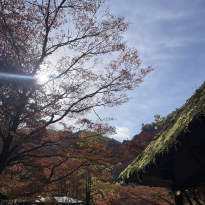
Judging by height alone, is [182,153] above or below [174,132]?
below

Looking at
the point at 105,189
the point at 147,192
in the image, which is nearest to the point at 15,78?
the point at 147,192

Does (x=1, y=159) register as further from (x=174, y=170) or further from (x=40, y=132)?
(x=174, y=170)

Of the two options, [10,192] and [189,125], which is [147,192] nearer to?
[10,192]

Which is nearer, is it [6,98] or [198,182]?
[198,182]

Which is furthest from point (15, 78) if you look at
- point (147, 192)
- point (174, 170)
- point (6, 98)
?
point (147, 192)

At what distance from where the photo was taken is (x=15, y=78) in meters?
5.78

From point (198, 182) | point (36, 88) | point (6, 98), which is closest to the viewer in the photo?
point (198, 182)

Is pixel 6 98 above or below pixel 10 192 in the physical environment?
above

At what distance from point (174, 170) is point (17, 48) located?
6.80 metres

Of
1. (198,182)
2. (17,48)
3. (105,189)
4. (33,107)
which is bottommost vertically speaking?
(105,189)

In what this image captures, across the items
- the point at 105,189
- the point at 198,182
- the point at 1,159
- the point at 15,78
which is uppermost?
the point at 15,78

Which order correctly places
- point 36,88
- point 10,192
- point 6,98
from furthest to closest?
point 36,88 → point 6,98 → point 10,192

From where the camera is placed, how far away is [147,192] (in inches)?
342

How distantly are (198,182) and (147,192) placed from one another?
25.6 feet
